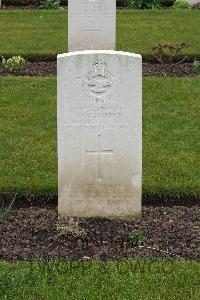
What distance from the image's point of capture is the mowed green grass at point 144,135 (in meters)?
7.07

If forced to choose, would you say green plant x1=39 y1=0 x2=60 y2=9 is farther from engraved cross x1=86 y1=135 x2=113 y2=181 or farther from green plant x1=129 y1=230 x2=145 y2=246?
green plant x1=129 y1=230 x2=145 y2=246

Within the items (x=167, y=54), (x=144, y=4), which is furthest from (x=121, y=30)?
(x=144, y=4)

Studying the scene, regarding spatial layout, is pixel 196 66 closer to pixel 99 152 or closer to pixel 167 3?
pixel 99 152

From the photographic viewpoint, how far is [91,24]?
12312mm

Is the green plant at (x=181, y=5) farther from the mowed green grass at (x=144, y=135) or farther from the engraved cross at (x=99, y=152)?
the engraved cross at (x=99, y=152)

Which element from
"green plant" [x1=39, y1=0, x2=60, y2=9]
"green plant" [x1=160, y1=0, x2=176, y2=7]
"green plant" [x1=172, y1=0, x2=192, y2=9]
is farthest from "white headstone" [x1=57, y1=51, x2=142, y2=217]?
"green plant" [x1=160, y1=0, x2=176, y2=7]

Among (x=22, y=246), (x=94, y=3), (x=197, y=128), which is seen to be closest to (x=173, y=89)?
(x=197, y=128)

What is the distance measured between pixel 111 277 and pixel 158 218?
1293 mm

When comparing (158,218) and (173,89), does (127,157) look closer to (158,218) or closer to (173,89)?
Result: (158,218)

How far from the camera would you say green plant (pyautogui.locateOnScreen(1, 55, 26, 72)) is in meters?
11.5

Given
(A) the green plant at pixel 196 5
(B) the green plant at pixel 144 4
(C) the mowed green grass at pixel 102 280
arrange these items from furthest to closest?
(A) the green plant at pixel 196 5
(B) the green plant at pixel 144 4
(C) the mowed green grass at pixel 102 280

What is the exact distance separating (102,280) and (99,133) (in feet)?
4.61

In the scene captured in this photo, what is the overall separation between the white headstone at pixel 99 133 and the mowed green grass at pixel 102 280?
886 mm

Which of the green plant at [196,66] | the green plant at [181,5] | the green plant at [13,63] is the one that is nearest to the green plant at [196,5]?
the green plant at [181,5]
